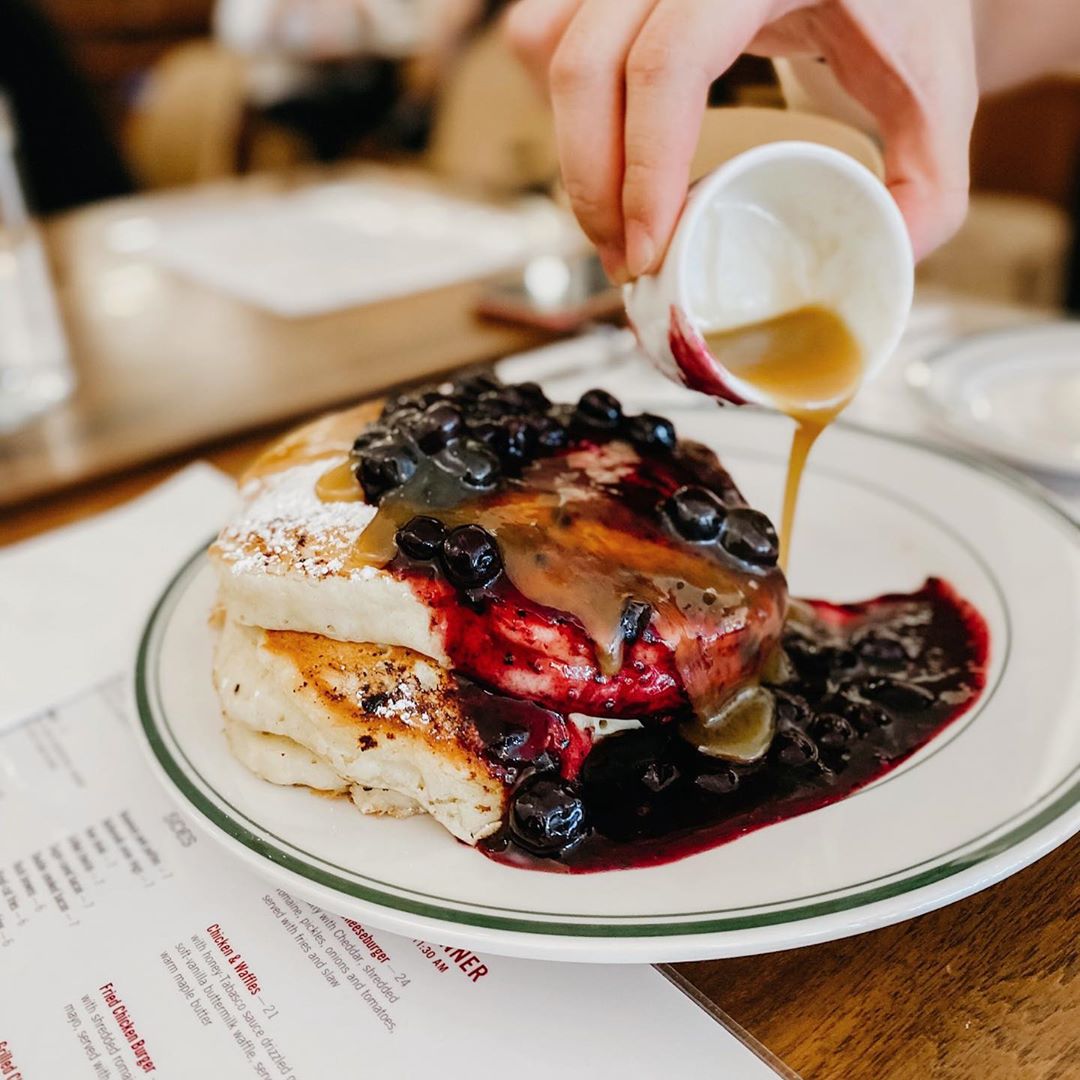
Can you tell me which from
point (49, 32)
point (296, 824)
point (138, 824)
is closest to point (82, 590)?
point (138, 824)

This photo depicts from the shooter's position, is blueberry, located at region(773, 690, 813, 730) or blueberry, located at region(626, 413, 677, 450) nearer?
blueberry, located at region(773, 690, 813, 730)

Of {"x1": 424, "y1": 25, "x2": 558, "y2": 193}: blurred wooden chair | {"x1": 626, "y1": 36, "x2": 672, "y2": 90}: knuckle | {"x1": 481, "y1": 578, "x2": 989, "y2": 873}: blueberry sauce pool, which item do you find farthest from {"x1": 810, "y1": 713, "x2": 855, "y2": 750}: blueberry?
{"x1": 424, "y1": 25, "x2": 558, "y2": 193}: blurred wooden chair

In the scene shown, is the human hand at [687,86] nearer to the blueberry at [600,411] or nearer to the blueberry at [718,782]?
the blueberry at [600,411]

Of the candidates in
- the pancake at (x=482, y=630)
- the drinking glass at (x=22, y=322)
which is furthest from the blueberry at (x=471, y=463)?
the drinking glass at (x=22, y=322)

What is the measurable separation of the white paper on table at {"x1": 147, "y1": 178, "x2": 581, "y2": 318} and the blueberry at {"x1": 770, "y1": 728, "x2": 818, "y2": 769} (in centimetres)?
163

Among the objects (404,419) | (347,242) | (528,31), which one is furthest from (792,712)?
(347,242)

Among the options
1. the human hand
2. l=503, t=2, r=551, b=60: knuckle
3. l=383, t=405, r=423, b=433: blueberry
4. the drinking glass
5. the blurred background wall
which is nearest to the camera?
the human hand

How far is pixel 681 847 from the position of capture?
0.77m

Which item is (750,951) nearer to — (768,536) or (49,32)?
(768,536)

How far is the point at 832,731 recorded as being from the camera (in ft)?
2.93

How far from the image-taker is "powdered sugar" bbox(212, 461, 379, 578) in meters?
0.88

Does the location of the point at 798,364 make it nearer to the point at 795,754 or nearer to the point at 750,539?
the point at 750,539

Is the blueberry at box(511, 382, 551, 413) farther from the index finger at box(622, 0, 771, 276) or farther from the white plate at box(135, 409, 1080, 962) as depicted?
the white plate at box(135, 409, 1080, 962)

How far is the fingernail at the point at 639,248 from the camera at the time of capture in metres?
0.91
